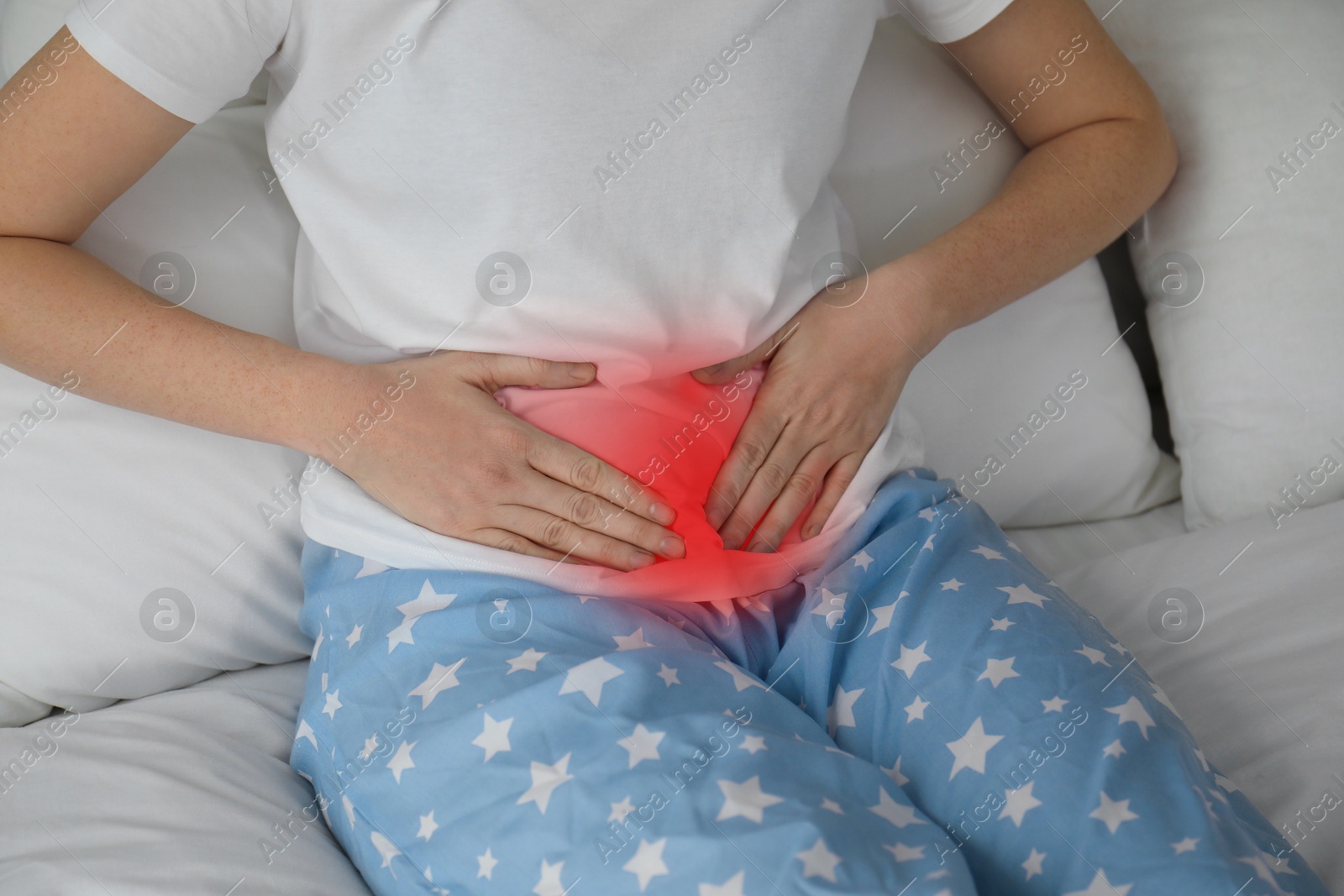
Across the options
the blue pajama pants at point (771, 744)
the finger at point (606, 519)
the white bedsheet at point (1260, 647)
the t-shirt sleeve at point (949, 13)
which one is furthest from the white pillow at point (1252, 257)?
the finger at point (606, 519)

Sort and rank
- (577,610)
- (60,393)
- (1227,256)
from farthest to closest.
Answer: (1227,256) < (60,393) < (577,610)

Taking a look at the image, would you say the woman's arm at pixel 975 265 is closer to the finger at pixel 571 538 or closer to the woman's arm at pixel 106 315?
the finger at pixel 571 538

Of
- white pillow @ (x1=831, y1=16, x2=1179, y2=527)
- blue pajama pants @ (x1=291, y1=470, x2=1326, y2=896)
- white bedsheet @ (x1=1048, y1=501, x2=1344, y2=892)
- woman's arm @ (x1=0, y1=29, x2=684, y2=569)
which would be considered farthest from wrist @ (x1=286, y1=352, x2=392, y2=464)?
white bedsheet @ (x1=1048, y1=501, x2=1344, y2=892)

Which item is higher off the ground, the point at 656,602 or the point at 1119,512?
the point at 1119,512

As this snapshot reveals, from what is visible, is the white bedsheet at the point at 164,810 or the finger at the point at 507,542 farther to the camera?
the finger at the point at 507,542

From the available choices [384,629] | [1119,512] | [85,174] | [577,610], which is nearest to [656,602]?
[577,610]

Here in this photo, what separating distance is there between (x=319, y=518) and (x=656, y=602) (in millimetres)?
282

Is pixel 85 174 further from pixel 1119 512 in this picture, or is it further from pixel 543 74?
pixel 1119 512

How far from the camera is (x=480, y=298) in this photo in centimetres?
78

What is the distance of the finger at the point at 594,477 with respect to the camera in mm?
768

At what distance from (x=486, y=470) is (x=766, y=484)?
0.23m

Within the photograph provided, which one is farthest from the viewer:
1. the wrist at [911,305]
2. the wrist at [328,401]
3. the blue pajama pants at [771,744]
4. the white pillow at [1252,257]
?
the white pillow at [1252,257]

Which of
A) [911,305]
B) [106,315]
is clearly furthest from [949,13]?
[106,315]

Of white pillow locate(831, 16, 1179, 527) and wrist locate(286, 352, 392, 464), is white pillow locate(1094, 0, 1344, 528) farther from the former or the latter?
wrist locate(286, 352, 392, 464)
